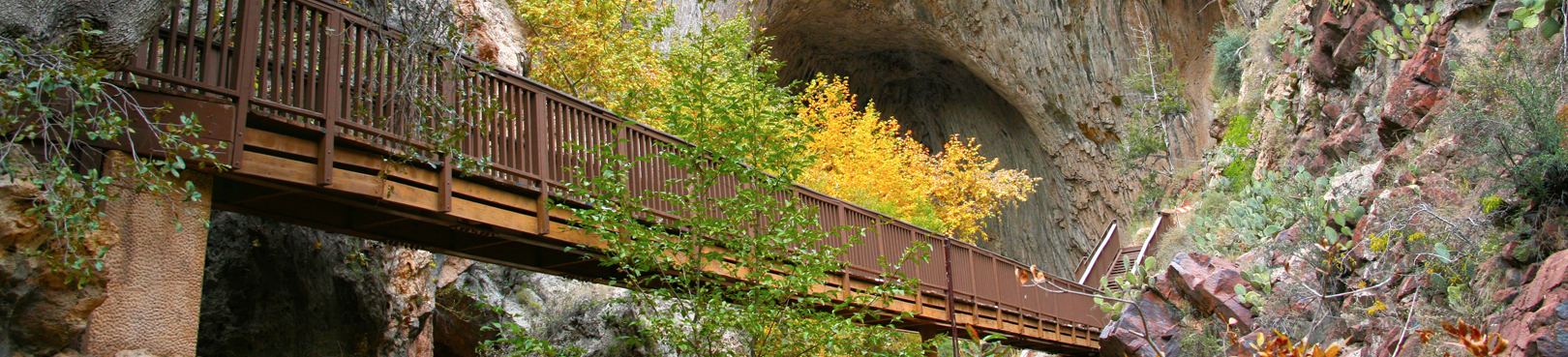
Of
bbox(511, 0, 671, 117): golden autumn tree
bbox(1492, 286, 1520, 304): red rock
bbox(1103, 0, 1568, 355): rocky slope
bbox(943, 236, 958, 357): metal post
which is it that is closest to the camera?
bbox(1492, 286, 1520, 304): red rock

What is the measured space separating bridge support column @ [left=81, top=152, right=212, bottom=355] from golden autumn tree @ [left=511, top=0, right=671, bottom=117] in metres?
9.39

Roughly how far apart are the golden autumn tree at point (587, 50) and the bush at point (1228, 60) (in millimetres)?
14352

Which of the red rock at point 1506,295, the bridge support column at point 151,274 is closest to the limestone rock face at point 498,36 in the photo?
the bridge support column at point 151,274

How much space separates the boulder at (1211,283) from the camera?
1102cm

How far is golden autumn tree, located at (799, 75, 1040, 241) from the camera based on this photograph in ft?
63.7

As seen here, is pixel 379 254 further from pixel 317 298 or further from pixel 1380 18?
pixel 1380 18

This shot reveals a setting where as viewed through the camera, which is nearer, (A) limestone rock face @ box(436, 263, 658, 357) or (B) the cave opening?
(A) limestone rock face @ box(436, 263, 658, 357)

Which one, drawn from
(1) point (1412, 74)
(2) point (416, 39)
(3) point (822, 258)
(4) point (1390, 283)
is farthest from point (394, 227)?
(1) point (1412, 74)

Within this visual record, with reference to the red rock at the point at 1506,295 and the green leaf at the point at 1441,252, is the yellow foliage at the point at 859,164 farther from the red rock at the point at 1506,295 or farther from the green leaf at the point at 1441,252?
the red rock at the point at 1506,295

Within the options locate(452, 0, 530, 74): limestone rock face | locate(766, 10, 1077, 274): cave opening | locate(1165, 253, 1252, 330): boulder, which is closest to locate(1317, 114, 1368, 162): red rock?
locate(1165, 253, 1252, 330): boulder

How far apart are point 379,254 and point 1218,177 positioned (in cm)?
1513

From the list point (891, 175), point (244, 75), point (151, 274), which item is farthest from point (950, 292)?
point (891, 175)

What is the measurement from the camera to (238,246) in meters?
7.73

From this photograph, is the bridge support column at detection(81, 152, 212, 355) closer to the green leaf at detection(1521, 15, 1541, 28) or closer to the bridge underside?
the bridge underside
